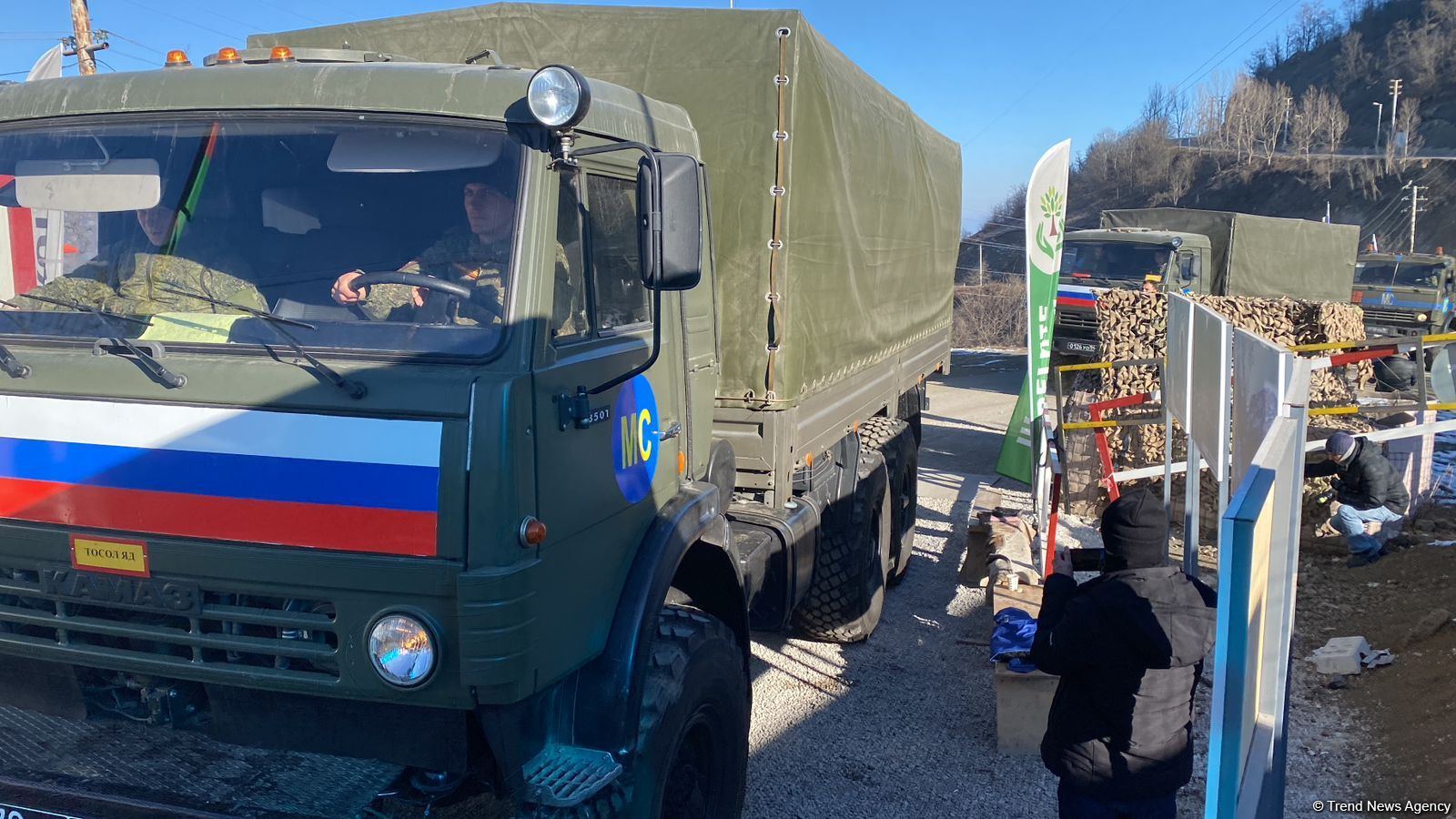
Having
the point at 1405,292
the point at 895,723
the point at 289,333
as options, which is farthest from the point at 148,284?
the point at 1405,292

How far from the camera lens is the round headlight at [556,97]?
8.38ft

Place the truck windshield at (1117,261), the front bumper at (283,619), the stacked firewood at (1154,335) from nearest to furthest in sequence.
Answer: the front bumper at (283,619)
the stacked firewood at (1154,335)
the truck windshield at (1117,261)

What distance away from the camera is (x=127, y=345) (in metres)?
2.46

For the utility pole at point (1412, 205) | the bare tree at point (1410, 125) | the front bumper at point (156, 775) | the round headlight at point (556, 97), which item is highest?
the bare tree at point (1410, 125)

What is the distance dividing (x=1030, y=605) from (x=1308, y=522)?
3917 mm

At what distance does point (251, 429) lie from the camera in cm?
237

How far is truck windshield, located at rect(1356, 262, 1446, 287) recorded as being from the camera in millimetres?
20234

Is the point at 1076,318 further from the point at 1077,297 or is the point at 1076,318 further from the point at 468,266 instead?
the point at 468,266

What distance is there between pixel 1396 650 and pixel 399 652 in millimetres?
5623

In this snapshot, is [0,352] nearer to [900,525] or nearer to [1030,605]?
[1030,605]

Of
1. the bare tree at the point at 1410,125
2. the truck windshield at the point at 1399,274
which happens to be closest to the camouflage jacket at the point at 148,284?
the truck windshield at the point at 1399,274

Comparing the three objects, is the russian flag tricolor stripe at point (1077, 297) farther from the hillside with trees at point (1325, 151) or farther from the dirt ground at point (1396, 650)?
the hillside with trees at point (1325, 151)

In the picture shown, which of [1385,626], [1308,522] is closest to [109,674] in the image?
[1385,626]

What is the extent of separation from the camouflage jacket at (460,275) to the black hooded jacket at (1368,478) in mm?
6829
